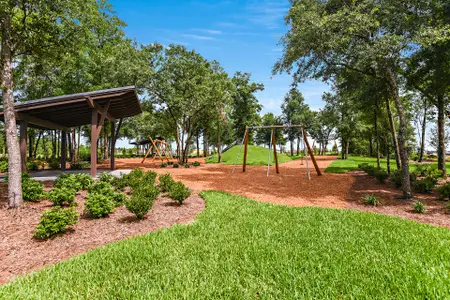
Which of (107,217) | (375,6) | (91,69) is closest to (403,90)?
(375,6)

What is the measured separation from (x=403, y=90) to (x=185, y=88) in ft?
46.0

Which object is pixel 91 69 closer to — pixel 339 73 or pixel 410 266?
pixel 339 73

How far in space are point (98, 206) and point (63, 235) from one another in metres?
0.97

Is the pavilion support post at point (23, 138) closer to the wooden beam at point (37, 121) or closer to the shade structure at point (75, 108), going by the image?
the shade structure at point (75, 108)

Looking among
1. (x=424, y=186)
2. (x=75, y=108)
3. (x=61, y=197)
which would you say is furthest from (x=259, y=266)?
(x=75, y=108)

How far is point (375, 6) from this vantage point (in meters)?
7.78

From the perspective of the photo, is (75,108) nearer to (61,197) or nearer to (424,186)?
(61,197)

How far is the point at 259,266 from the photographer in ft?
9.96

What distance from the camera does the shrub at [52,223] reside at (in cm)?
409

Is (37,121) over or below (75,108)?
below

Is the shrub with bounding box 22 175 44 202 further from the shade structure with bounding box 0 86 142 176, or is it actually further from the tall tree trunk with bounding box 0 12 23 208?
the shade structure with bounding box 0 86 142 176

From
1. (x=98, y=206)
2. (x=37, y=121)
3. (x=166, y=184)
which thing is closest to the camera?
(x=98, y=206)

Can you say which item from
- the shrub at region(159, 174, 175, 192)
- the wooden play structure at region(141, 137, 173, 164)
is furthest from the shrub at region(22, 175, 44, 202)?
the wooden play structure at region(141, 137, 173, 164)

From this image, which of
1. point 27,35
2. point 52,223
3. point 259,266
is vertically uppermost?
point 27,35
